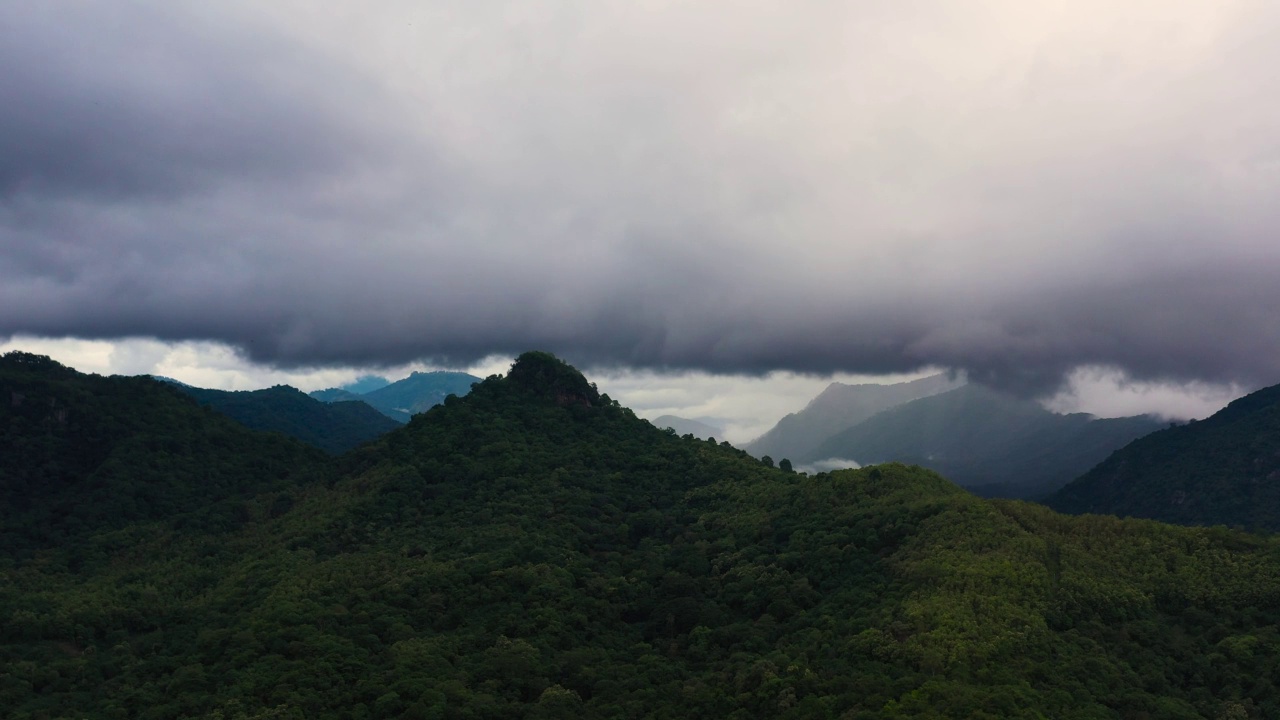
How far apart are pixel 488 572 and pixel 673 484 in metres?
46.9

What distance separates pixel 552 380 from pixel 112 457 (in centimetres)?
7493

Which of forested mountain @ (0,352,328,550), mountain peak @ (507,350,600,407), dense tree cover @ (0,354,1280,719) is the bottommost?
dense tree cover @ (0,354,1280,719)

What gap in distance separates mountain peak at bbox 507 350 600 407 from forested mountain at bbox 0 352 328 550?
40.0 m

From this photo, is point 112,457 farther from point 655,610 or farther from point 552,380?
point 655,610

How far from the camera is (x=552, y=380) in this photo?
520ft

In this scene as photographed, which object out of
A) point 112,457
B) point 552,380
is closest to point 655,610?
point 552,380

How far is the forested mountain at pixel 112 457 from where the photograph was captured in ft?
413

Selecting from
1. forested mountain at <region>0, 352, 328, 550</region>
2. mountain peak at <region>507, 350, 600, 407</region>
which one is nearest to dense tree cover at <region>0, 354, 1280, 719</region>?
forested mountain at <region>0, 352, 328, 550</region>

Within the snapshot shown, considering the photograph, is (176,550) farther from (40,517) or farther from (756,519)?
(756,519)

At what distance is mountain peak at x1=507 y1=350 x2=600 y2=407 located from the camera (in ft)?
518

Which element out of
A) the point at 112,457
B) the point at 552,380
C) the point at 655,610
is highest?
the point at 552,380

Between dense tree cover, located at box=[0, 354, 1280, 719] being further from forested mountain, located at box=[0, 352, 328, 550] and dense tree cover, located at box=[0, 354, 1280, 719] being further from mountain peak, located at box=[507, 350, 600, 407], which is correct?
mountain peak, located at box=[507, 350, 600, 407]

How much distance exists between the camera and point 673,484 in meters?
134

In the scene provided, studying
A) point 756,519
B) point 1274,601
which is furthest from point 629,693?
point 1274,601
